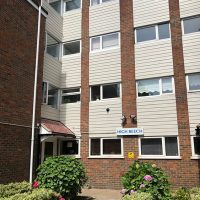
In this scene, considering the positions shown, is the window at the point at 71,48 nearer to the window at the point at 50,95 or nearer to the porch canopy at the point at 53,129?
the window at the point at 50,95

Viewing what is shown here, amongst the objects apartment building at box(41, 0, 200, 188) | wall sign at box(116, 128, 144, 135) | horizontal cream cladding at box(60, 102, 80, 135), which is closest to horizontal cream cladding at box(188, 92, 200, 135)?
apartment building at box(41, 0, 200, 188)

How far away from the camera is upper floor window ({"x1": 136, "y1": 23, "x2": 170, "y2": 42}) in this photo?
44.6 ft

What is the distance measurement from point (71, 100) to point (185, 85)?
6.33 m

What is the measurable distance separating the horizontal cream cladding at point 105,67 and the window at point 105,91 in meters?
0.29

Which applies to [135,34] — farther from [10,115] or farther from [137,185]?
[137,185]

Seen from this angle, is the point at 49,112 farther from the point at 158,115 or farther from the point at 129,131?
the point at 158,115

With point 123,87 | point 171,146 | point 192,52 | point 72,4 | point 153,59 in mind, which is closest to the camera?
point 171,146

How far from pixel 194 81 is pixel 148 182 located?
20.9 ft

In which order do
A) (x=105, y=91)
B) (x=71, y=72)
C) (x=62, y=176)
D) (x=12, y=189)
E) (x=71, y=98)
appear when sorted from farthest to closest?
(x=71, y=72)
(x=71, y=98)
(x=105, y=91)
(x=62, y=176)
(x=12, y=189)

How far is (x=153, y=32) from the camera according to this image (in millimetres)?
13891

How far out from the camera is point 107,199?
10.5m

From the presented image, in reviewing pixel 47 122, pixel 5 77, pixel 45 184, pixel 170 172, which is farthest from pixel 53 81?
pixel 170 172

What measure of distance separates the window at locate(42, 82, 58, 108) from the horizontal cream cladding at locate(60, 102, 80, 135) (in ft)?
1.72

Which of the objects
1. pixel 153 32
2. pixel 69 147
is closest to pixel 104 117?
pixel 69 147
